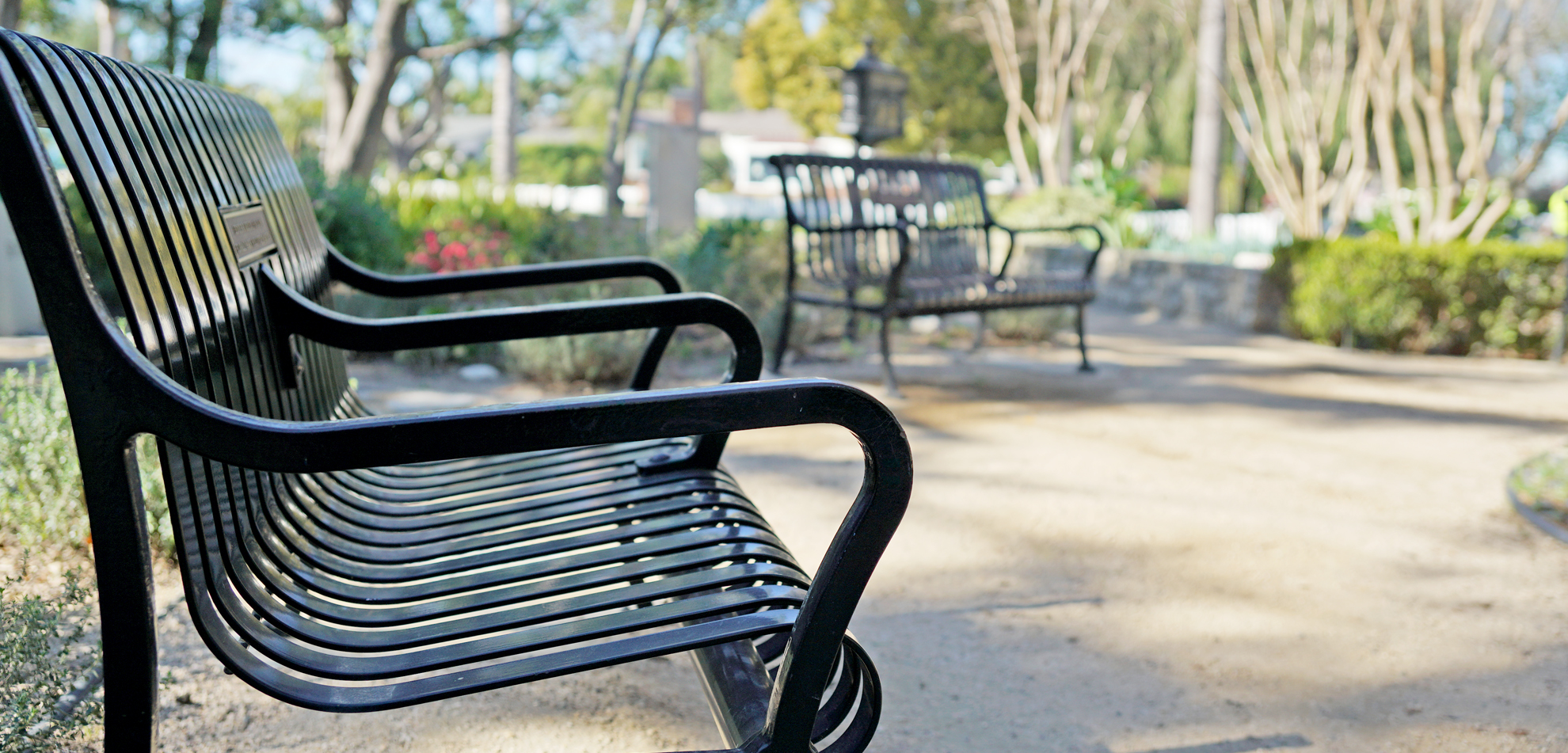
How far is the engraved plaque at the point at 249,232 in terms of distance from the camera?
148 cm

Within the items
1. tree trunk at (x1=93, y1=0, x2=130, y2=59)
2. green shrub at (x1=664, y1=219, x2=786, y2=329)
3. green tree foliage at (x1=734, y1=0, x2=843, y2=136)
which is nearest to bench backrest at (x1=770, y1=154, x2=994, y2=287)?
green shrub at (x1=664, y1=219, x2=786, y2=329)

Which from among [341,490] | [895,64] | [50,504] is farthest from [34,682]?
[895,64]

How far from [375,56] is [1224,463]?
26.2ft

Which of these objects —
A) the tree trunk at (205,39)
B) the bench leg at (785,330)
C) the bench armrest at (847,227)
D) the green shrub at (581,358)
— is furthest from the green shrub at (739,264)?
the tree trunk at (205,39)

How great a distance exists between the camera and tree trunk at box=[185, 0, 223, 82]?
29.9ft

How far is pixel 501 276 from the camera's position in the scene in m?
2.12

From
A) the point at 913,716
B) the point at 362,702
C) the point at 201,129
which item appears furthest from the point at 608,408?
the point at 913,716

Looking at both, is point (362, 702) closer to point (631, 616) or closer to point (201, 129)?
point (631, 616)

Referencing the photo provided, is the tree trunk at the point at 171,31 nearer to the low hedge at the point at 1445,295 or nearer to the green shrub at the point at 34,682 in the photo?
the green shrub at the point at 34,682

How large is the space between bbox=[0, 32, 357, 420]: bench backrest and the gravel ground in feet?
2.49

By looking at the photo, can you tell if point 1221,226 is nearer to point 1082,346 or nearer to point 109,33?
point 1082,346

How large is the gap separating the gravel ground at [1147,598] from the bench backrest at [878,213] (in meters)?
0.88

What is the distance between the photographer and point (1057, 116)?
677 inches

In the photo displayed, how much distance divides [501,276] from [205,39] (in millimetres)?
9074
